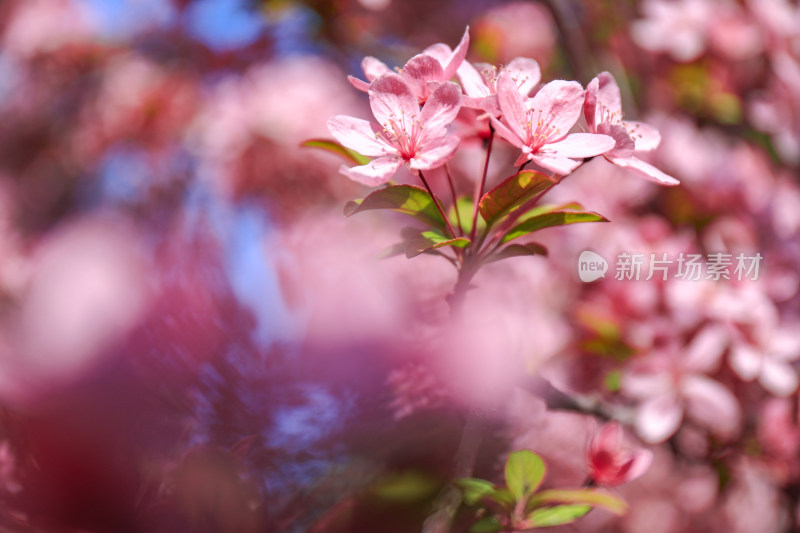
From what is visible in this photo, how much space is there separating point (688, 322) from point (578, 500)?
33 cm

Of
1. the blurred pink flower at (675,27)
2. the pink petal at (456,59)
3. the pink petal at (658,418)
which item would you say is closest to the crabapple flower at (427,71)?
the pink petal at (456,59)

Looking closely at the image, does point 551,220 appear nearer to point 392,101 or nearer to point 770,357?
point 392,101

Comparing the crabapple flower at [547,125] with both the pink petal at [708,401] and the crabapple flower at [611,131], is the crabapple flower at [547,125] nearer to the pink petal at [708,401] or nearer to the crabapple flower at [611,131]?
the crabapple flower at [611,131]

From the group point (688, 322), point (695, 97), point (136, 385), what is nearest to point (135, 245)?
point (136, 385)

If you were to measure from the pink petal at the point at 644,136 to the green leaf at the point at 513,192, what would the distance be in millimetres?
69

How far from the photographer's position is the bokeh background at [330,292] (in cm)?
25

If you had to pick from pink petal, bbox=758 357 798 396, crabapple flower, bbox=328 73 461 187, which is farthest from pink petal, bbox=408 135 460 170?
pink petal, bbox=758 357 798 396

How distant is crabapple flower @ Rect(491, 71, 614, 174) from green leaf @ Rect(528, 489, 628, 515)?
13cm

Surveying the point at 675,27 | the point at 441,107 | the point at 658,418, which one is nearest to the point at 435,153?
the point at 441,107

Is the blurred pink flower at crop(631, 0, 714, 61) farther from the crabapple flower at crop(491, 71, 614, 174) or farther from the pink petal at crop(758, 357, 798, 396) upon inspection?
the crabapple flower at crop(491, 71, 614, 174)

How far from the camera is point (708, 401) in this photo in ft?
1.60

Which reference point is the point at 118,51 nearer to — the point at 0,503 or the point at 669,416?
the point at 0,503

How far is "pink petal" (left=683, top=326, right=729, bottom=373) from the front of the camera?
485mm

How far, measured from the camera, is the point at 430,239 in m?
0.21
